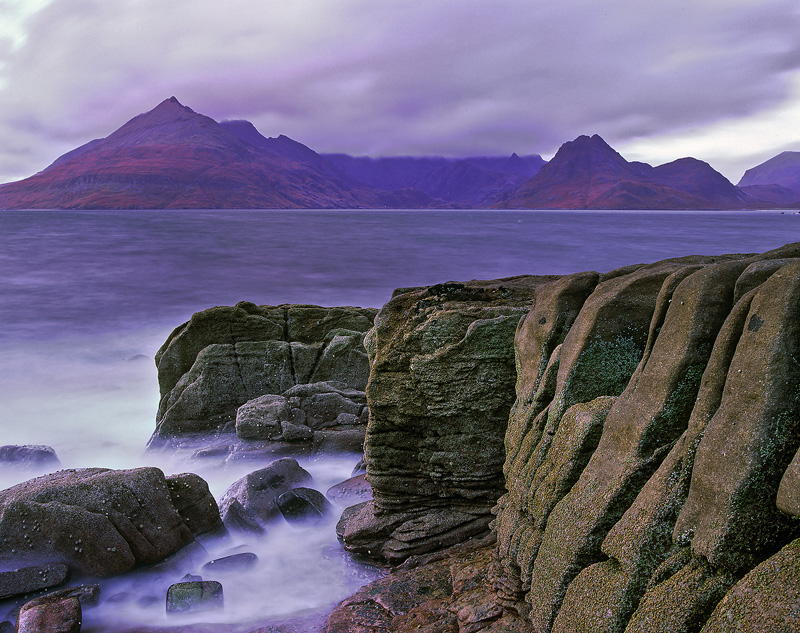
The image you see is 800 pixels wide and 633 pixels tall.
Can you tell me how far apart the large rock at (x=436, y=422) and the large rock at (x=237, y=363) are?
548 centimetres

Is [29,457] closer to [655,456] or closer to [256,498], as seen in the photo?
[256,498]

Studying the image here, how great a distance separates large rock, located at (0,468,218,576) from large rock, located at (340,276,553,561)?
8.73ft

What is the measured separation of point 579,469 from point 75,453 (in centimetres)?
1324

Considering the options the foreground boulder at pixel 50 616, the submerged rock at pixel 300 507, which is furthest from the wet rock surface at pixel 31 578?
the submerged rock at pixel 300 507

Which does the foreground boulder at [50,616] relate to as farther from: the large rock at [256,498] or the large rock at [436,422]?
the large rock at [436,422]

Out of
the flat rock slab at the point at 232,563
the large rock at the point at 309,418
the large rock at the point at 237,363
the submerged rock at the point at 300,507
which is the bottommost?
the flat rock slab at the point at 232,563

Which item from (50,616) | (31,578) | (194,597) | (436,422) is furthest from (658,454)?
(31,578)

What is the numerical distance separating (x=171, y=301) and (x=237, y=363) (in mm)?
21330

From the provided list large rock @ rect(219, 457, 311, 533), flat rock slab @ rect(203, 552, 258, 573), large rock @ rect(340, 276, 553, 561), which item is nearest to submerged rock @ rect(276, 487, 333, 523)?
large rock @ rect(219, 457, 311, 533)

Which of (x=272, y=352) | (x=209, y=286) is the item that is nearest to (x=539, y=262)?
(x=209, y=286)

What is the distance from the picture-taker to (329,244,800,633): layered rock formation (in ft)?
11.2

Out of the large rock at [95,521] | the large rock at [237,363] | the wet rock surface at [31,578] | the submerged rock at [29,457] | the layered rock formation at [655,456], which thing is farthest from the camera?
the large rock at [237,363]

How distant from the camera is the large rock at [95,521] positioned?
7.80m

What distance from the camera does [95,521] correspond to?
796 centimetres
